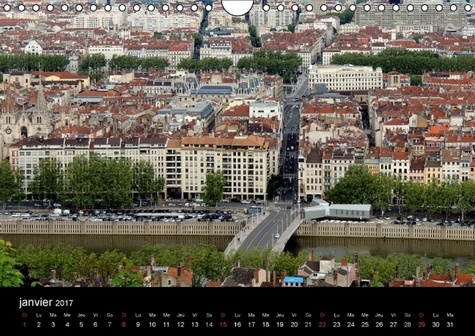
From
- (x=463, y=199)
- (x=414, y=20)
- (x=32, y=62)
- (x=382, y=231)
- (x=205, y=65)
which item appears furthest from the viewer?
(x=414, y=20)

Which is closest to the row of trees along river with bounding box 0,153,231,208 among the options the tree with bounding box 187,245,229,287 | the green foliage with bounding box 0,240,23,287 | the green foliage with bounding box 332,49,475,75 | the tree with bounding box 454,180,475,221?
the tree with bounding box 454,180,475,221

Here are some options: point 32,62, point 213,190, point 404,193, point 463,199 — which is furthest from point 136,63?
point 463,199

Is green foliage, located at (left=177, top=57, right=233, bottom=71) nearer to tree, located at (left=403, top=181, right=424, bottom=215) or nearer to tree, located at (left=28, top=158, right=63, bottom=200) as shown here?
tree, located at (left=28, top=158, right=63, bottom=200)

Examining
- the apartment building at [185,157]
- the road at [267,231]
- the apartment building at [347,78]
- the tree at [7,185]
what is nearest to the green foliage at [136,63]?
the apartment building at [347,78]

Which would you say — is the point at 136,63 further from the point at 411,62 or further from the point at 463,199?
the point at 463,199

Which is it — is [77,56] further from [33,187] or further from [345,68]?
[33,187]
